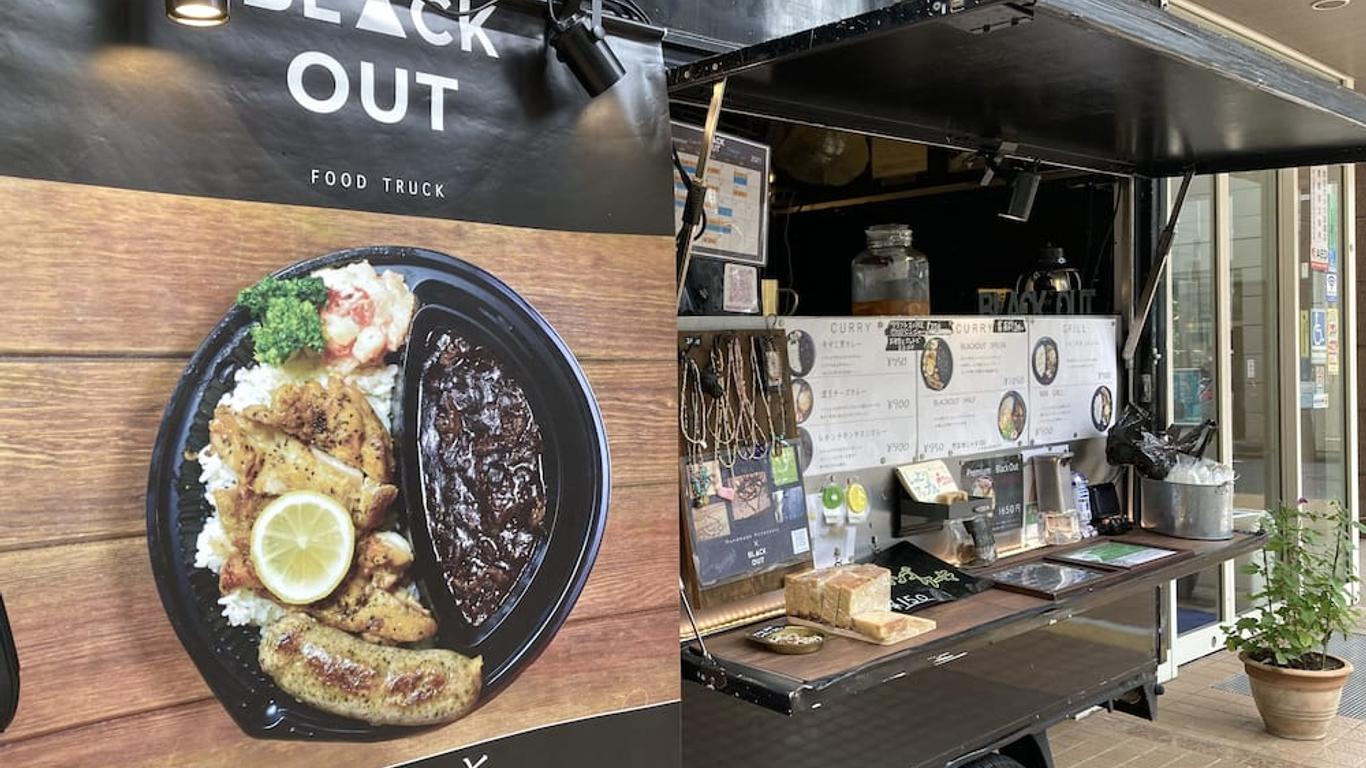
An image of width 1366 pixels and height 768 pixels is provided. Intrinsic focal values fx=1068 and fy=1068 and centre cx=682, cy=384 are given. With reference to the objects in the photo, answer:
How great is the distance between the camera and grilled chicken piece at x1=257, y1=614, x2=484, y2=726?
5.54 ft

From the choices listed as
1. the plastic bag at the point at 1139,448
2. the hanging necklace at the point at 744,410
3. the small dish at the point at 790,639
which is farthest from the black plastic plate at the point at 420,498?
the plastic bag at the point at 1139,448

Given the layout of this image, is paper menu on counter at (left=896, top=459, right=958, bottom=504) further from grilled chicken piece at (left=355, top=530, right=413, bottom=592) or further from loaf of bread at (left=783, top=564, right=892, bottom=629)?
grilled chicken piece at (left=355, top=530, right=413, bottom=592)

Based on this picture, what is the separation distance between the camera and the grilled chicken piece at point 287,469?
164 centimetres

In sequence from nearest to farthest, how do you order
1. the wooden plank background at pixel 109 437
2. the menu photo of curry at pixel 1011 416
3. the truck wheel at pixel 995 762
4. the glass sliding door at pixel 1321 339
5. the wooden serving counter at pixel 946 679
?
the wooden plank background at pixel 109 437 < the wooden serving counter at pixel 946 679 < the truck wheel at pixel 995 762 < the menu photo of curry at pixel 1011 416 < the glass sliding door at pixel 1321 339

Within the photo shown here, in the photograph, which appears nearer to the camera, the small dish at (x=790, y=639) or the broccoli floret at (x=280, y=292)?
the broccoli floret at (x=280, y=292)

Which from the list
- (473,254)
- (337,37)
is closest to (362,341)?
(473,254)

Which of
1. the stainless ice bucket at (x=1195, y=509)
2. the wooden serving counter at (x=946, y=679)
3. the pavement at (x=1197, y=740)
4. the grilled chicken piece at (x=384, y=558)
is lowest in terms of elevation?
the pavement at (x=1197, y=740)

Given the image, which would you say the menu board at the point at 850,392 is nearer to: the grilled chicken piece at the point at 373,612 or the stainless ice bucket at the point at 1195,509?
the stainless ice bucket at the point at 1195,509

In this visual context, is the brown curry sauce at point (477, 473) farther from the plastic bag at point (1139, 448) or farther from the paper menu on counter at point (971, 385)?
the plastic bag at point (1139, 448)

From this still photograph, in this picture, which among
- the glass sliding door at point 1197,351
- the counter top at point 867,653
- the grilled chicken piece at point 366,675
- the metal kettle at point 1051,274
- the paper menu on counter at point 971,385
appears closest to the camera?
the grilled chicken piece at point 366,675

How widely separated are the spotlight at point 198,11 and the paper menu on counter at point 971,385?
2.53 metres

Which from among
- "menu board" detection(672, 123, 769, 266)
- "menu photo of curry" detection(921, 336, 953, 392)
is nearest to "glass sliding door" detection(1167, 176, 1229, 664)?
"menu photo of curry" detection(921, 336, 953, 392)

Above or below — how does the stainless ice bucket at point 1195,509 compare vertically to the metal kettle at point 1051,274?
below

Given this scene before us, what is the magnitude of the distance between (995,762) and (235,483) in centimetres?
249
